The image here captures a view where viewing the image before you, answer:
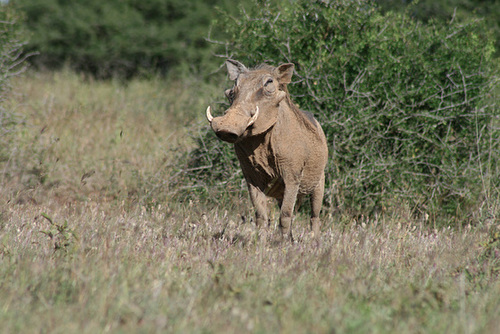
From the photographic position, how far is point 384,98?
24.4ft

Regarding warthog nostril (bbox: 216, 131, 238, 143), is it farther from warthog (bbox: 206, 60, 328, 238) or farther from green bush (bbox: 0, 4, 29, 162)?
green bush (bbox: 0, 4, 29, 162)

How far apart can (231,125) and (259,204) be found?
1.09 m

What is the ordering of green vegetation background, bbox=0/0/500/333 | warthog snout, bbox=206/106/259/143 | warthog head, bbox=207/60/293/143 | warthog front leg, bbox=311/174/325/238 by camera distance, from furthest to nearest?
1. warthog front leg, bbox=311/174/325/238
2. warthog head, bbox=207/60/293/143
3. warthog snout, bbox=206/106/259/143
4. green vegetation background, bbox=0/0/500/333

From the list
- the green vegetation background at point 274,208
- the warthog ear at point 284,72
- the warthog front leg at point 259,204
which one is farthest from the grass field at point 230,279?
the warthog ear at point 284,72

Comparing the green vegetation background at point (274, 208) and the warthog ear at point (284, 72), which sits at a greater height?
the warthog ear at point (284, 72)

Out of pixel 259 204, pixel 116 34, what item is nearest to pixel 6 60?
pixel 259 204

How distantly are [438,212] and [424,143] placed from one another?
36.8 inches

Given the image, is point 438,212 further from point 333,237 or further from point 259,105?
point 259,105

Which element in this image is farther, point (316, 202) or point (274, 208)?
point (274, 208)

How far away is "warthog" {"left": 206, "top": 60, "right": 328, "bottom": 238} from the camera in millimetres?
4613

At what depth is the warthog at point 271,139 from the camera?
461 cm

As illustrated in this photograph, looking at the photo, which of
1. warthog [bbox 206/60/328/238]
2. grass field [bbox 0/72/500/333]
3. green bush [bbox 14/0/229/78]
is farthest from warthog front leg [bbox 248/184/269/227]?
green bush [bbox 14/0/229/78]

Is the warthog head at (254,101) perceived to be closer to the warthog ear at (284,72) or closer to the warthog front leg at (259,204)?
the warthog ear at (284,72)

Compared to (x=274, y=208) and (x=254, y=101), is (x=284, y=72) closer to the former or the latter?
(x=254, y=101)
